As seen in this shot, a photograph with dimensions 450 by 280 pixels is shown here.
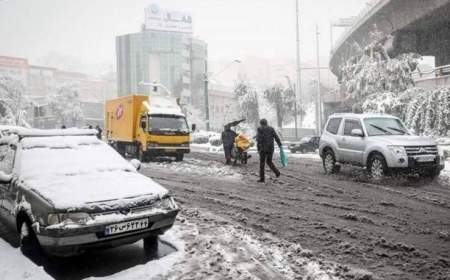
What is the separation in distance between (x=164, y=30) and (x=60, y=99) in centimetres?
4112

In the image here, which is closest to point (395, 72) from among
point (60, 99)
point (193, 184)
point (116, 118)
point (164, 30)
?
point (116, 118)

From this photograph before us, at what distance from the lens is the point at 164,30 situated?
11925 cm

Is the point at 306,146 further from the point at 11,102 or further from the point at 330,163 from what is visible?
the point at 11,102

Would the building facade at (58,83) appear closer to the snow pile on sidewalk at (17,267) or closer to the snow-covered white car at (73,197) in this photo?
the snow-covered white car at (73,197)

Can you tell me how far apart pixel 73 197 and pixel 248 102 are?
47672 millimetres

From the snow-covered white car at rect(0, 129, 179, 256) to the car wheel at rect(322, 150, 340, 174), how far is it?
8178mm

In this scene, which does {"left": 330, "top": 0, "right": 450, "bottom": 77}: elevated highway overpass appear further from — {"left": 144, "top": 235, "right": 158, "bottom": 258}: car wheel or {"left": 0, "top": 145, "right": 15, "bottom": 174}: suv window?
{"left": 0, "top": 145, "right": 15, "bottom": 174}: suv window

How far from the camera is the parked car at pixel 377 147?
11.4 meters

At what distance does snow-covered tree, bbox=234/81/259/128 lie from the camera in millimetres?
52656

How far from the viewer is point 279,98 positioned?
2051 inches

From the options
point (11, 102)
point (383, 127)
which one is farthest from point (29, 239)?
point (11, 102)

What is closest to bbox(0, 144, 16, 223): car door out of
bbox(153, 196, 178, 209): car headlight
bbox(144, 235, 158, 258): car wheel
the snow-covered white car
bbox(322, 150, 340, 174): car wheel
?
the snow-covered white car

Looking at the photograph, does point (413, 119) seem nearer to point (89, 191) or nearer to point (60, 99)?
point (89, 191)

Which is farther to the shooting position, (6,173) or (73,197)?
(6,173)
